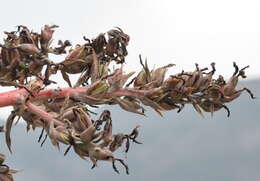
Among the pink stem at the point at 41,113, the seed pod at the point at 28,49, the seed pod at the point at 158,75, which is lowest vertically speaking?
the pink stem at the point at 41,113

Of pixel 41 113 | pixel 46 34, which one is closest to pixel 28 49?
pixel 46 34

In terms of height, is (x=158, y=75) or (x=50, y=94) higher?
(x=158, y=75)

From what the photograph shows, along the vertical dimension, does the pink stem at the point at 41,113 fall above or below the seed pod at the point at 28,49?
below

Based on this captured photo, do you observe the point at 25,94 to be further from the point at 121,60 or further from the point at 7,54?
the point at 121,60

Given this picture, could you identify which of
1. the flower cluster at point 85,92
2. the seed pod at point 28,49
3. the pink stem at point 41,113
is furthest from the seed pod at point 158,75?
the seed pod at point 28,49

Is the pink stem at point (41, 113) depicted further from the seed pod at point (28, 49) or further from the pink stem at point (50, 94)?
the seed pod at point (28, 49)

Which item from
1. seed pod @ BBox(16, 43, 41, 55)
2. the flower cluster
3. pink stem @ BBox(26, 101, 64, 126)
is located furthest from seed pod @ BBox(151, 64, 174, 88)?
seed pod @ BBox(16, 43, 41, 55)

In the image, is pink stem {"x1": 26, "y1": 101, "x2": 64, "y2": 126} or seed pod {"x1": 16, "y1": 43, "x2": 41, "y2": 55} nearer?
pink stem {"x1": 26, "y1": 101, "x2": 64, "y2": 126}

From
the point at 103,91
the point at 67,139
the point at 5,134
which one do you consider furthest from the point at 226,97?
the point at 5,134

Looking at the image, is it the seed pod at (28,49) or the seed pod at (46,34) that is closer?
the seed pod at (28,49)

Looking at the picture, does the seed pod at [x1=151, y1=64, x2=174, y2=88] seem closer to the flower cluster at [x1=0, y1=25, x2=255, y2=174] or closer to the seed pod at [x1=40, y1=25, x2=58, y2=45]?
the flower cluster at [x1=0, y1=25, x2=255, y2=174]

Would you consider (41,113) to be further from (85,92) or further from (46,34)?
(46,34)
